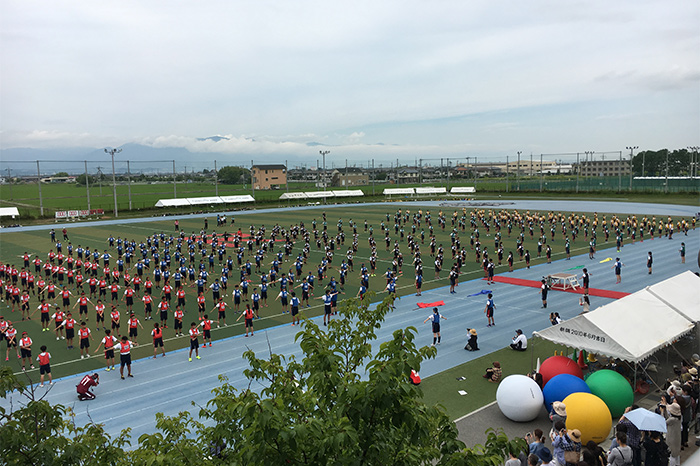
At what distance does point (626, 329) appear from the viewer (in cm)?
1284

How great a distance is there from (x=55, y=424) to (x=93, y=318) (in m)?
19.3

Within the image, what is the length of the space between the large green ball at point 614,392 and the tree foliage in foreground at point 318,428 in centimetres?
828

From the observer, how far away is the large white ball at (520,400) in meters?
11.9

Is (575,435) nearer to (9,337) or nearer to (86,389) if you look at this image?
(86,389)

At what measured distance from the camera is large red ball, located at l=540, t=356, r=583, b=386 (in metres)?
12.8

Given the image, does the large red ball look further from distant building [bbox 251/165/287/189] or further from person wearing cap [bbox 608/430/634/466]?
distant building [bbox 251/165/287/189]

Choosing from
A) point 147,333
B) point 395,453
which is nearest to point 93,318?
point 147,333

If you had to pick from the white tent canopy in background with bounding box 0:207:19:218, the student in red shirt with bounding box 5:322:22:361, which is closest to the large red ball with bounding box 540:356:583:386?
the student in red shirt with bounding box 5:322:22:361

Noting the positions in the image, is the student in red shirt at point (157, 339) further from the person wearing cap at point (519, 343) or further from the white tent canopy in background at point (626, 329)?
the white tent canopy in background at point (626, 329)

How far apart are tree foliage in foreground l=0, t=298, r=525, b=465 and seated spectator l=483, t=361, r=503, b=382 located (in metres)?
9.91

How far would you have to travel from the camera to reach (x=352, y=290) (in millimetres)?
27000

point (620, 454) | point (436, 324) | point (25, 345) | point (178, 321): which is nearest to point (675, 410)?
point (620, 454)

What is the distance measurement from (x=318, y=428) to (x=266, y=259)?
104 feet

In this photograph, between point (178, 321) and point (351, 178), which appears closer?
point (178, 321)
